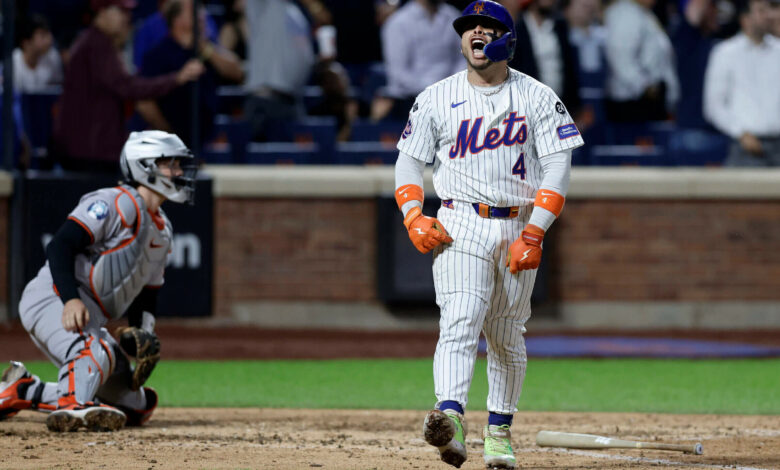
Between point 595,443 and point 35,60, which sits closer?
point 595,443

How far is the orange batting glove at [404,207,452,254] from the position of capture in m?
4.75

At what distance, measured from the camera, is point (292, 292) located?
11.5 m

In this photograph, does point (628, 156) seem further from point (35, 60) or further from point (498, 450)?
point (498, 450)

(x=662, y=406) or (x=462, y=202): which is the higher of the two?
(x=462, y=202)

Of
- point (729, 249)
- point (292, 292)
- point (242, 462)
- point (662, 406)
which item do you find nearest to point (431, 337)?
point (292, 292)

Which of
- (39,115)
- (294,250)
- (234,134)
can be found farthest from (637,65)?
(39,115)

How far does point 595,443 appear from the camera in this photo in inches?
208

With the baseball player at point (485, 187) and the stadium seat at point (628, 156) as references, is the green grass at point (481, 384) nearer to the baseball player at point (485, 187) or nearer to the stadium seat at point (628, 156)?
the baseball player at point (485, 187)

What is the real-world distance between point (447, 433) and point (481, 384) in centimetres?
421

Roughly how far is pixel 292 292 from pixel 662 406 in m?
4.79

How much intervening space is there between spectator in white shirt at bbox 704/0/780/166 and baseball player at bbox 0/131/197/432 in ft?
23.2

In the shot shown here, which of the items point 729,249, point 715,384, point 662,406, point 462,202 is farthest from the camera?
point 729,249

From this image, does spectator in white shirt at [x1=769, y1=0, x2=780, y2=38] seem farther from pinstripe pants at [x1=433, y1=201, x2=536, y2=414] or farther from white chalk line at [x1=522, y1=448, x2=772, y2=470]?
pinstripe pants at [x1=433, y1=201, x2=536, y2=414]

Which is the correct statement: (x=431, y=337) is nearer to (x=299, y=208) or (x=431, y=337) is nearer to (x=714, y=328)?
(x=299, y=208)
